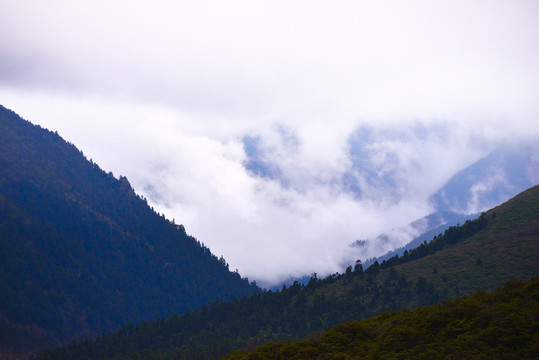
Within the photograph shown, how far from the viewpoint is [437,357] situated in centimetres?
8269

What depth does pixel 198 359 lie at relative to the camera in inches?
7456

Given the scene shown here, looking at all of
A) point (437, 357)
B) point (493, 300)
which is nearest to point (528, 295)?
point (493, 300)

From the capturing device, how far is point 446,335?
3600 inches

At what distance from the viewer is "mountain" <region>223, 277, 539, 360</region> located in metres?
80.1

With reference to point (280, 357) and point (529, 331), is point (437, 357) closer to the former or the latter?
point (529, 331)

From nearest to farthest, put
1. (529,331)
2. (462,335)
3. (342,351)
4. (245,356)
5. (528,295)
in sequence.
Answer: (529,331)
(462,335)
(528,295)
(342,351)
(245,356)

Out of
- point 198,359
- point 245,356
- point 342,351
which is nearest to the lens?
point 342,351

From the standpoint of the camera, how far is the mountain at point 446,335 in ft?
263

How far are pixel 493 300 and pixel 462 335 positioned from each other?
15665 mm

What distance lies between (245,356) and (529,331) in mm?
51809

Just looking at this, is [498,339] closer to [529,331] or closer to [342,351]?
[529,331]

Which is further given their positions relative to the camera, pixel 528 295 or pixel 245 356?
pixel 245 356

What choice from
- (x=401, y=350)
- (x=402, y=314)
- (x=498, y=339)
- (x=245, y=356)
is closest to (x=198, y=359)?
(x=245, y=356)

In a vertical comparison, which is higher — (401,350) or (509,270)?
(509,270)
